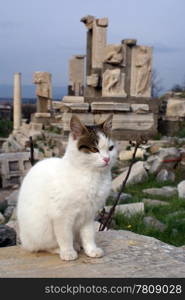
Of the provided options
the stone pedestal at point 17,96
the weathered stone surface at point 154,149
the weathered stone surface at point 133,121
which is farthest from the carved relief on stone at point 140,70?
the stone pedestal at point 17,96

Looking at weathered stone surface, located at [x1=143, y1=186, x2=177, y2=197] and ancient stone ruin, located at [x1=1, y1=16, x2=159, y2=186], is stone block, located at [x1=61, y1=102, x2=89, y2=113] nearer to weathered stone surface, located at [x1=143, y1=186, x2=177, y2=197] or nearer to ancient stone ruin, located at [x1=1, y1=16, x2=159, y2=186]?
ancient stone ruin, located at [x1=1, y1=16, x2=159, y2=186]

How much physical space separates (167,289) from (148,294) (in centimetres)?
11

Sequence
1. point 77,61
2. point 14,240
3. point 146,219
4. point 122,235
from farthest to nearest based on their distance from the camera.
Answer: point 77,61 < point 146,219 < point 14,240 < point 122,235

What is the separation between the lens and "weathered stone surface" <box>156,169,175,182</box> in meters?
7.88

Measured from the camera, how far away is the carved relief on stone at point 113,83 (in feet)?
38.7

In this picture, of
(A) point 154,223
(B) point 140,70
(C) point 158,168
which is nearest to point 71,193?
(A) point 154,223

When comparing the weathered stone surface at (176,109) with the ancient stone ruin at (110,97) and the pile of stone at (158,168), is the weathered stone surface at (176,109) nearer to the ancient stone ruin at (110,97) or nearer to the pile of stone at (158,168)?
the ancient stone ruin at (110,97)

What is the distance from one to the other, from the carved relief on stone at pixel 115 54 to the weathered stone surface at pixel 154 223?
7.34m

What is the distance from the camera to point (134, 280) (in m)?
2.36

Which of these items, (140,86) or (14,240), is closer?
(14,240)

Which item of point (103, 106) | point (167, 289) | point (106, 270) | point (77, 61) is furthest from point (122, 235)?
point (77, 61)

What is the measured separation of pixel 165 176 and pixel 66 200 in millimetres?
5609

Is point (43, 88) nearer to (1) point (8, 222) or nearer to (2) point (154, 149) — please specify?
(2) point (154, 149)

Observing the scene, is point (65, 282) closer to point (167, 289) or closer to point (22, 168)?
point (167, 289)
